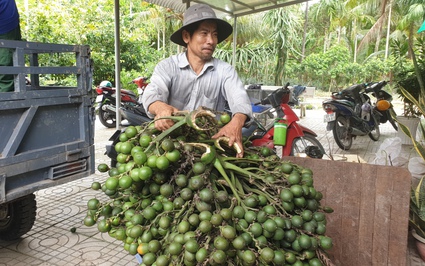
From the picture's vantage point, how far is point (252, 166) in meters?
1.65

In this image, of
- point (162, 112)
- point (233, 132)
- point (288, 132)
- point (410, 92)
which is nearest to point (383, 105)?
point (410, 92)

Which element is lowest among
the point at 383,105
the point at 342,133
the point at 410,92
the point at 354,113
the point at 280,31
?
the point at 342,133

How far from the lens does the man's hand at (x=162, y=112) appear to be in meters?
1.61

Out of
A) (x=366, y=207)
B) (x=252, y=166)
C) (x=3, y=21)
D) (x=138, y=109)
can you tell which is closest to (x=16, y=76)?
(x=3, y=21)

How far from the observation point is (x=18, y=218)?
311 centimetres

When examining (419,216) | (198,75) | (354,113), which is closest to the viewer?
(198,75)

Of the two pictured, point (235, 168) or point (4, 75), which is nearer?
point (235, 168)

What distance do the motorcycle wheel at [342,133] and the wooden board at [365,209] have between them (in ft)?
15.0

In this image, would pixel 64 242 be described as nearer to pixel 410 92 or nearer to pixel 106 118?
pixel 410 92

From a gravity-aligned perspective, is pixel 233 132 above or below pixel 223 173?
above

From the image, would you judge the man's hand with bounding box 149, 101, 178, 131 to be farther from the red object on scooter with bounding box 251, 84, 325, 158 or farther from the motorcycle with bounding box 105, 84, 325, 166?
the red object on scooter with bounding box 251, 84, 325, 158

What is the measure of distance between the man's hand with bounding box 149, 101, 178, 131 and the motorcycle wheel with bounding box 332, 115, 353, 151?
524 centimetres

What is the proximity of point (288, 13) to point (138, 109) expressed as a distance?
11.8 metres

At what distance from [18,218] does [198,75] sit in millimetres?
2041
